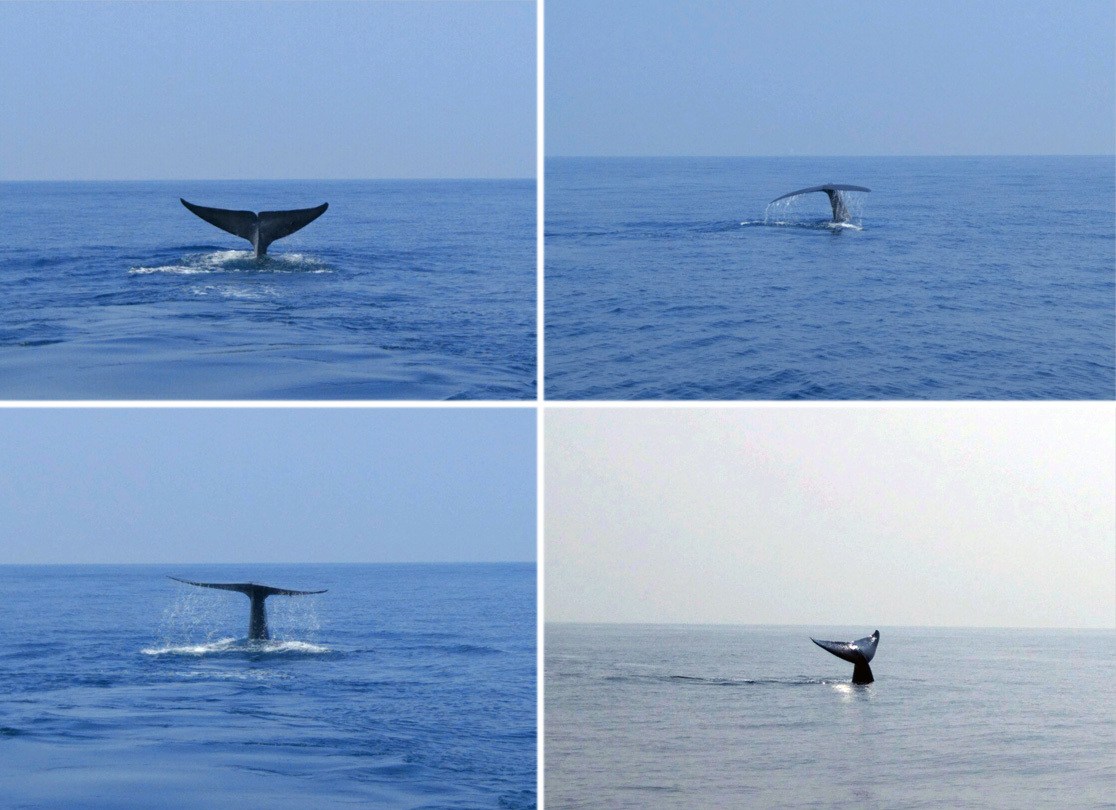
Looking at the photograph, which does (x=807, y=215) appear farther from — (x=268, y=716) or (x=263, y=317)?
(x=268, y=716)

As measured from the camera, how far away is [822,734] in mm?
12914

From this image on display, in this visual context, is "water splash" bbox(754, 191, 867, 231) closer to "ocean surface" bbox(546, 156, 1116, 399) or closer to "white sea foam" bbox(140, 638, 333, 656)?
"ocean surface" bbox(546, 156, 1116, 399)

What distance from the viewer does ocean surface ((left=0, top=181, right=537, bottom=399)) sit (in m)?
11.0

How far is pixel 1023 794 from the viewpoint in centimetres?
1075

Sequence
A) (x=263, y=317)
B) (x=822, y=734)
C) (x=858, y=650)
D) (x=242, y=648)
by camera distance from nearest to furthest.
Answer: (x=822, y=734)
(x=263, y=317)
(x=858, y=650)
(x=242, y=648)

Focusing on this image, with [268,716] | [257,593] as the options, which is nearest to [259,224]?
[257,593]

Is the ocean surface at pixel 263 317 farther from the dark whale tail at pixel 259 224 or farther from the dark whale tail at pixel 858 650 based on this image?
the dark whale tail at pixel 858 650

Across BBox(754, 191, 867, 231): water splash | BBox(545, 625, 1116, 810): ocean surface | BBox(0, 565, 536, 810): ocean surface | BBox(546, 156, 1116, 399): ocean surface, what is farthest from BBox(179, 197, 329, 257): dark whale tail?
BBox(754, 191, 867, 231): water splash

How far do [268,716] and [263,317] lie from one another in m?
4.21

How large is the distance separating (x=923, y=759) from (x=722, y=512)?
6.14m

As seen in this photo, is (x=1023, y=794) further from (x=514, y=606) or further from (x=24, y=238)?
(x=514, y=606)

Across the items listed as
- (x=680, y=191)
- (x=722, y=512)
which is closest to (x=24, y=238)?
(x=722, y=512)

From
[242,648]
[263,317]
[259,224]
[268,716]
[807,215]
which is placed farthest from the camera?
[807,215]

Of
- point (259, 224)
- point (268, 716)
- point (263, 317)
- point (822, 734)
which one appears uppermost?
point (259, 224)
